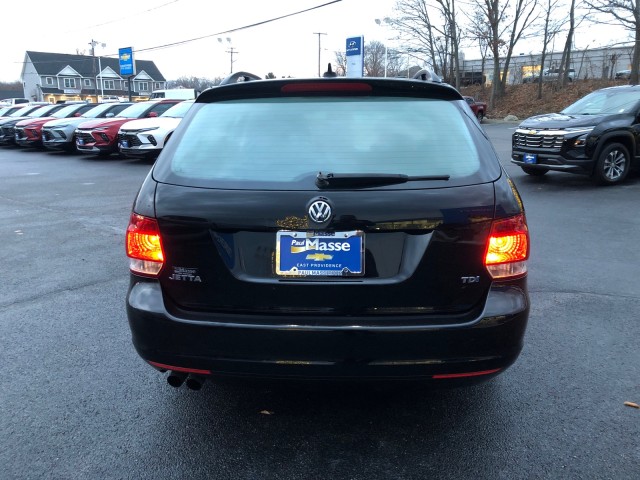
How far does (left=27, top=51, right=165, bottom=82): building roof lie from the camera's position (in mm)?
83688

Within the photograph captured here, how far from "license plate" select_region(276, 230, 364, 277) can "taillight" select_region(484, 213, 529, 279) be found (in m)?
0.59

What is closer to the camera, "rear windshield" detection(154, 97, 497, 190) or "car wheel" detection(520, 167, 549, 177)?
"rear windshield" detection(154, 97, 497, 190)

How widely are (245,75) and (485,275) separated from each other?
205 centimetres

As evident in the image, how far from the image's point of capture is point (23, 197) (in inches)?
416

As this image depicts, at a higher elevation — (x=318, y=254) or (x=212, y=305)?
(x=318, y=254)

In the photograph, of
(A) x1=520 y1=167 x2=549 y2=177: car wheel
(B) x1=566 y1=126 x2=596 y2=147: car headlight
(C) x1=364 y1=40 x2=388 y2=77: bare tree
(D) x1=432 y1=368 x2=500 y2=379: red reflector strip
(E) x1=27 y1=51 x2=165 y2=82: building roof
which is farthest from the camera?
(E) x1=27 y1=51 x2=165 y2=82: building roof

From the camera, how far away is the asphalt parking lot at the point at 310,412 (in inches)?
98.9

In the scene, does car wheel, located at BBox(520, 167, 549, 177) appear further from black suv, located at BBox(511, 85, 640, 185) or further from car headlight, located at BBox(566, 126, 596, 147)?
car headlight, located at BBox(566, 126, 596, 147)

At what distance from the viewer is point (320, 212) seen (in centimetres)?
230

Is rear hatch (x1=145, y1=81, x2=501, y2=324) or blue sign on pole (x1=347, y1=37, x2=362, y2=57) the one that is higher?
blue sign on pole (x1=347, y1=37, x2=362, y2=57)

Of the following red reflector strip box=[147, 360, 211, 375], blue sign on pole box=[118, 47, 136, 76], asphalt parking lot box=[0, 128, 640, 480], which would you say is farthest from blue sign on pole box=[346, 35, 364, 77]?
red reflector strip box=[147, 360, 211, 375]

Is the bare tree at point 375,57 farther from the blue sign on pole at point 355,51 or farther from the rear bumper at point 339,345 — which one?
the rear bumper at point 339,345

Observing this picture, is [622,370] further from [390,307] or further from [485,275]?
[390,307]

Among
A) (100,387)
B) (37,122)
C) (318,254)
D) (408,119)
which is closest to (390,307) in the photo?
(318,254)
